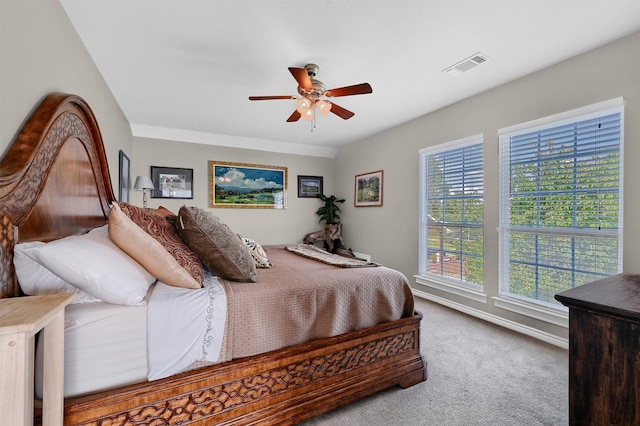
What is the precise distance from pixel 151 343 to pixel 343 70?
2.56 m

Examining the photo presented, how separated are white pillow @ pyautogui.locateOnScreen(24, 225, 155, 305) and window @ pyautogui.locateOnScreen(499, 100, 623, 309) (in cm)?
321

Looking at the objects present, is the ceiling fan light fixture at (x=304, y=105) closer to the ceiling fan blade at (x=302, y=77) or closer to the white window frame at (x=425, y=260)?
the ceiling fan blade at (x=302, y=77)

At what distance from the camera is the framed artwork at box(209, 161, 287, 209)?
495 cm

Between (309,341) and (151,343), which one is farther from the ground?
(151,343)

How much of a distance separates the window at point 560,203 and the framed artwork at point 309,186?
11.4 feet

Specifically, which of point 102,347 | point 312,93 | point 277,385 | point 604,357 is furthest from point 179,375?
point 312,93

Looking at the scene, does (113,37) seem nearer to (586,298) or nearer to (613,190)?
(586,298)

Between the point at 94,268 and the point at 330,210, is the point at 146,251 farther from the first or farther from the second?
the point at 330,210

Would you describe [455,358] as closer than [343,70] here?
Yes

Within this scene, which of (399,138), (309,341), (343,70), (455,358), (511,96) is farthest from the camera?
(399,138)

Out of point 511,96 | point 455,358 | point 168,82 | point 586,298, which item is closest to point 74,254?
point 586,298

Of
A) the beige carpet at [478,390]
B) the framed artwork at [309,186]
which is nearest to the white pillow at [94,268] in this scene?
the beige carpet at [478,390]

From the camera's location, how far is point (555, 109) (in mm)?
2566

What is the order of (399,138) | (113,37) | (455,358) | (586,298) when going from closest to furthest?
(586,298) → (113,37) → (455,358) → (399,138)
